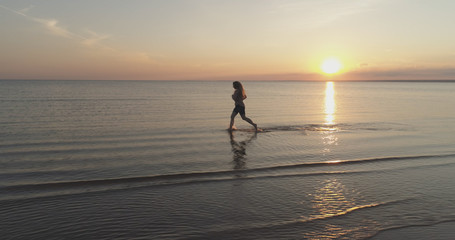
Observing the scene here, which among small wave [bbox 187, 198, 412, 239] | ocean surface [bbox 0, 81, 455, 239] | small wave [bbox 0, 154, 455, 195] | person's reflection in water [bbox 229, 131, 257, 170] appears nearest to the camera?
small wave [bbox 187, 198, 412, 239]

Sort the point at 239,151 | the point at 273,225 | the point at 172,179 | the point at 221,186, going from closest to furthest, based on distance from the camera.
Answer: the point at 273,225
the point at 221,186
the point at 172,179
the point at 239,151

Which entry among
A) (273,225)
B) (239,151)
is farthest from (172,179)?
(239,151)

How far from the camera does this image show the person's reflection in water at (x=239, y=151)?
8.33m

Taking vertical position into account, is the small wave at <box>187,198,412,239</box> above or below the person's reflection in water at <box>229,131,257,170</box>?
below

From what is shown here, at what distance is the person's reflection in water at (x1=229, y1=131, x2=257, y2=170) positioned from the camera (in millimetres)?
8327

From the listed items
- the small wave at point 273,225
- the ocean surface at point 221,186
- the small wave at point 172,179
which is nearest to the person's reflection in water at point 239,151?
the ocean surface at point 221,186

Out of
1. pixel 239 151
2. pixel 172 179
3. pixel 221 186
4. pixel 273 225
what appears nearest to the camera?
pixel 273 225

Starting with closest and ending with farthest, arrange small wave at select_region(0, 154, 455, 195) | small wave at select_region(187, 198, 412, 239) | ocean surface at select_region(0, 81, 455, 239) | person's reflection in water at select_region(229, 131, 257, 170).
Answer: small wave at select_region(187, 198, 412, 239) < ocean surface at select_region(0, 81, 455, 239) < small wave at select_region(0, 154, 455, 195) < person's reflection in water at select_region(229, 131, 257, 170)

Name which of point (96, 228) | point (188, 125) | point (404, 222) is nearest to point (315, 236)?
point (404, 222)

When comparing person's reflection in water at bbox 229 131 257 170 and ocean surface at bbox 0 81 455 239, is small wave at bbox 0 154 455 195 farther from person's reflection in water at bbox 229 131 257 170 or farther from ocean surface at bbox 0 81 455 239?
person's reflection in water at bbox 229 131 257 170

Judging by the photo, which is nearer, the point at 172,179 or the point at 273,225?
the point at 273,225

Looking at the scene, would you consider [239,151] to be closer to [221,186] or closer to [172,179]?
[172,179]

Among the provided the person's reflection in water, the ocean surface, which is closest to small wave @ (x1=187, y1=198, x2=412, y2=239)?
the ocean surface

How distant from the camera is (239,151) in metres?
10.0
